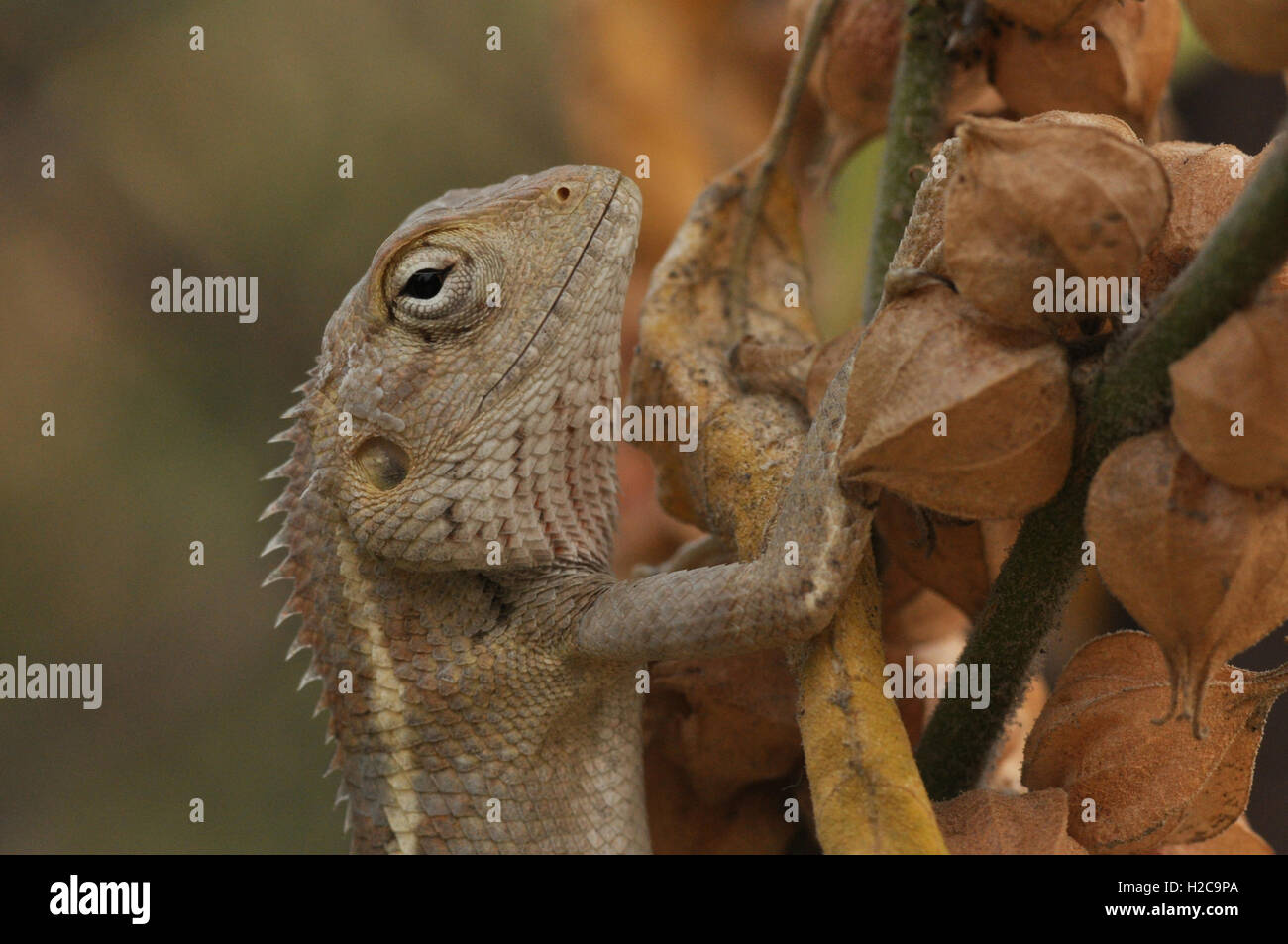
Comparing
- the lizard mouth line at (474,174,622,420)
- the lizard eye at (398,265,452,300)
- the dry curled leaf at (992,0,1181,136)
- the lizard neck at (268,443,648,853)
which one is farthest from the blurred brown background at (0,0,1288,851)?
the dry curled leaf at (992,0,1181,136)

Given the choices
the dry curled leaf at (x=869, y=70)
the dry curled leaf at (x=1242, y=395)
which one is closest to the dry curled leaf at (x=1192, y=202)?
the dry curled leaf at (x=1242, y=395)

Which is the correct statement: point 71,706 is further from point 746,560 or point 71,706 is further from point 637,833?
point 746,560

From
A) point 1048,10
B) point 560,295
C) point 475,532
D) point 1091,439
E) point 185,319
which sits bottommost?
point 1091,439

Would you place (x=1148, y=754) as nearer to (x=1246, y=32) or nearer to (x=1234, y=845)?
(x=1234, y=845)

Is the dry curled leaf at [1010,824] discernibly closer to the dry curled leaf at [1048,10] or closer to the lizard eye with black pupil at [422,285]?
the dry curled leaf at [1048,10]

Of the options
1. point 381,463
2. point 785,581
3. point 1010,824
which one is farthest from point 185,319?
point 1010,824

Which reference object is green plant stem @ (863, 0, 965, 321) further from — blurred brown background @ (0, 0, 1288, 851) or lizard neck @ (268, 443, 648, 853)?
A: blurred brown background @ (0, 0, 1288, 851)
